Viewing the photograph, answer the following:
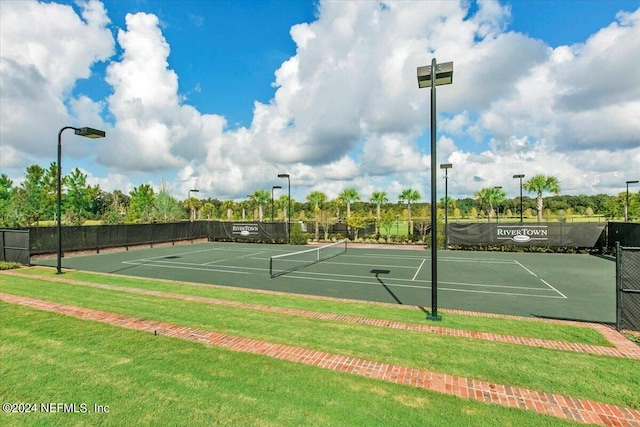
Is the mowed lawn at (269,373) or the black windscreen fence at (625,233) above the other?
the black windscreen fence at (625,233)

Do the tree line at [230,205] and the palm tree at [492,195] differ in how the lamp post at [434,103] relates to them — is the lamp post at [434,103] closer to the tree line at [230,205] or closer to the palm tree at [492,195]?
the tree line at [230,205]

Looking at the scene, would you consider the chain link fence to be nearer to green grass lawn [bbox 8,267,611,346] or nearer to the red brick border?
the red brick border

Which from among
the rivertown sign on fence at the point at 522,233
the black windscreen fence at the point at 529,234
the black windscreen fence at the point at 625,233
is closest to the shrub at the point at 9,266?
the black windscreen fence at the point at 529,234

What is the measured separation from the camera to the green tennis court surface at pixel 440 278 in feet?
30.6

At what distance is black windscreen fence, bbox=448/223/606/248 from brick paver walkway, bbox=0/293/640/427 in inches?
863

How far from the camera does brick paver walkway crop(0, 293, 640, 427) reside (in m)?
3.39

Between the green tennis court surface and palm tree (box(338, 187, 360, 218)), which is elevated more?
palm tree (box(338, 187, 360, 218))

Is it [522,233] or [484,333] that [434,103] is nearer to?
[484,333]

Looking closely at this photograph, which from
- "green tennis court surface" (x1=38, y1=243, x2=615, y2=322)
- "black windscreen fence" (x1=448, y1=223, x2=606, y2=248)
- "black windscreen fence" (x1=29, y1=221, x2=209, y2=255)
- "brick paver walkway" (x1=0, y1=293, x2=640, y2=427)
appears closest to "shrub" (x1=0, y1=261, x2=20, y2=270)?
"green tennis court surface" (x1=38, y1=243, x2=615, y2=322)

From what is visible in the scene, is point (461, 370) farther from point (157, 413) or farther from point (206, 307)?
point (206, 307)

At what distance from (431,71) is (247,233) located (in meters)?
26.0

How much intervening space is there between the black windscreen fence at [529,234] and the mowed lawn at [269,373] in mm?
18495

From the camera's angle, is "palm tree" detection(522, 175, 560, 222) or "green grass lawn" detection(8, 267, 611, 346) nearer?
"green grass lawn" detection(8, 267, 611, 346)

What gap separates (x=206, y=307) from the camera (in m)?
7.72
